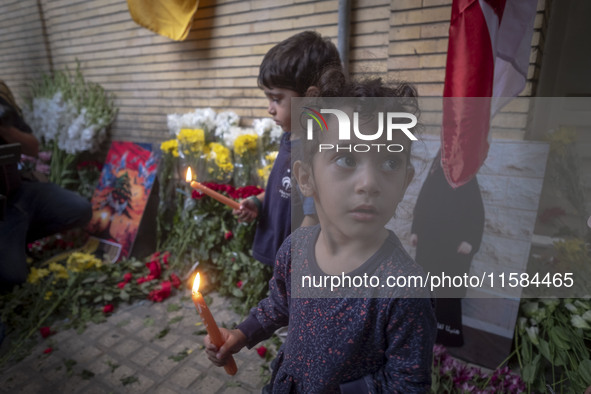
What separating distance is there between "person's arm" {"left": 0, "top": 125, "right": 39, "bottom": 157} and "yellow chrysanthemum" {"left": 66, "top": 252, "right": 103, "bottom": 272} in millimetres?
1087

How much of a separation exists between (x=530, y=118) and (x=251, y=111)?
117 inches

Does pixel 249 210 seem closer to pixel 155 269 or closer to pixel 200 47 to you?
pixel 155 269

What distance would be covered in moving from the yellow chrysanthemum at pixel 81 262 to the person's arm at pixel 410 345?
350 centimetres

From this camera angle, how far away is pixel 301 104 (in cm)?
75

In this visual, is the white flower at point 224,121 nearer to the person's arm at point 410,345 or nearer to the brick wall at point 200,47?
the brick wall at point 200,47

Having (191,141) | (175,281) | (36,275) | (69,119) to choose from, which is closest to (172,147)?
(191,141)

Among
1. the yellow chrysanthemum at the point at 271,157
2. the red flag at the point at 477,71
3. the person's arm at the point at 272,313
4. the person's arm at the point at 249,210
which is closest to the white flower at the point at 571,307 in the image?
the red flag at the point at 477,71

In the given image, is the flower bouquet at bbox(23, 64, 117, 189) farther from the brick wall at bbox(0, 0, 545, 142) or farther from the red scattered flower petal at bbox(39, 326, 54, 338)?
the red scattered flower petal at bbox(39, 326, 54, 338)

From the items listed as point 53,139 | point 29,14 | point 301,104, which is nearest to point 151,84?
point 53,139

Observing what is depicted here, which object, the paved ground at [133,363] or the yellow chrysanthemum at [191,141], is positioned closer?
the paved ground at [133,363]

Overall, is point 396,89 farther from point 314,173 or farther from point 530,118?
point 530,118

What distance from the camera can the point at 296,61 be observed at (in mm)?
1669

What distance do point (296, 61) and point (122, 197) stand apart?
3.25 meters

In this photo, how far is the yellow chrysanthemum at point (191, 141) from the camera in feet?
10.8
